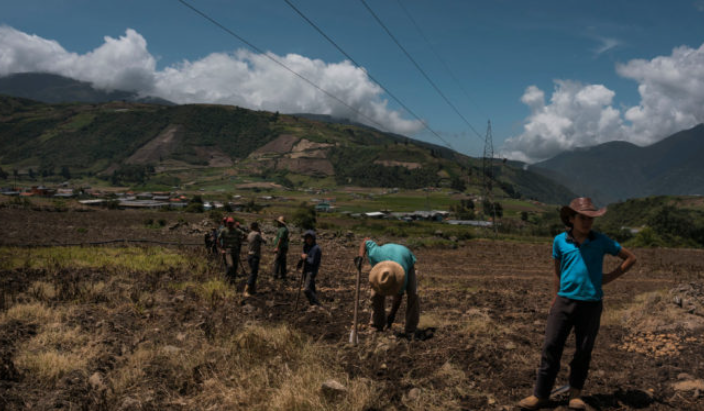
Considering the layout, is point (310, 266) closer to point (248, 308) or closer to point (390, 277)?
point (248, 308)

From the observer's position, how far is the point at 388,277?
5.89 m

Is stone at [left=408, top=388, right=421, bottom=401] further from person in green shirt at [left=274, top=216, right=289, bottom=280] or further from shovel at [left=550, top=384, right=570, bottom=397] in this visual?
person in green shirt at [left=274, top=216, right=289, bottom=280]

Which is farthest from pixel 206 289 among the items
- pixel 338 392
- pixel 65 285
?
pixel 338 392

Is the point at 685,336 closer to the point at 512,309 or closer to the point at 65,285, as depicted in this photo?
the point at 512,309

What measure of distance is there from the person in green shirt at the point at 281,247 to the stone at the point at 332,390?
280 inches

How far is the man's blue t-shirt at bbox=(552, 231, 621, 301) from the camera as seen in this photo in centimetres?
399

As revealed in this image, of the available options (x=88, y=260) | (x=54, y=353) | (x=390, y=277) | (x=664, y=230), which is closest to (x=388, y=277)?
(x=390, y=277)

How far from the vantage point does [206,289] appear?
33.0ft

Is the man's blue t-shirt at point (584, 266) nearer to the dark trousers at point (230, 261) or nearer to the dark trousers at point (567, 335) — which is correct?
the dark trousers at point (567, 335)

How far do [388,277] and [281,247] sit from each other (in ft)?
22.0

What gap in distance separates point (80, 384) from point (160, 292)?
4.83m

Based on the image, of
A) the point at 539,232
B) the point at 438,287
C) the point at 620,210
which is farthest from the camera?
the point at 620,210

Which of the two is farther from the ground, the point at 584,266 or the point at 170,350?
the point at 584,266

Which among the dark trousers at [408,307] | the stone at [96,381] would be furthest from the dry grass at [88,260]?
the dark trousers at [408,307]
